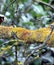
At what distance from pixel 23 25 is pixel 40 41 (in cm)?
90

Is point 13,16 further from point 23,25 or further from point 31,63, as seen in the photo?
point 31,63

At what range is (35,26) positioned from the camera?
2.40 metres

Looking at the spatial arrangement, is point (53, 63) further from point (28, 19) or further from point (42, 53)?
point (28, 19)

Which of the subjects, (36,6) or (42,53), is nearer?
(42,53)

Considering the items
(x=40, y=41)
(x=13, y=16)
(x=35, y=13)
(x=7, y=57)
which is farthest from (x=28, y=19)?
(x=40, y=41)

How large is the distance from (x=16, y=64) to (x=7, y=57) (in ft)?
0.54

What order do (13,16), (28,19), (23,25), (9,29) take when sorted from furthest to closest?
(28,19) < (23,25) < (13,16) < (9,29)

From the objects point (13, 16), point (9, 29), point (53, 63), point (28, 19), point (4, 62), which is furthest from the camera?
point (28, 19)

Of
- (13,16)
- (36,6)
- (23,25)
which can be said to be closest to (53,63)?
(13,16)

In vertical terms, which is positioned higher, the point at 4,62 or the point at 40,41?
the point at 40,41

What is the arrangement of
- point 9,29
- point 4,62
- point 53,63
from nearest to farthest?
point 53,63 < point 9,29 < point 4,62

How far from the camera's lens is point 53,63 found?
1402 mm

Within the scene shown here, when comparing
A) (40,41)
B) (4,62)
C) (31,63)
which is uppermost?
(40,41)

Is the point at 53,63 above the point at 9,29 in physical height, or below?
below
